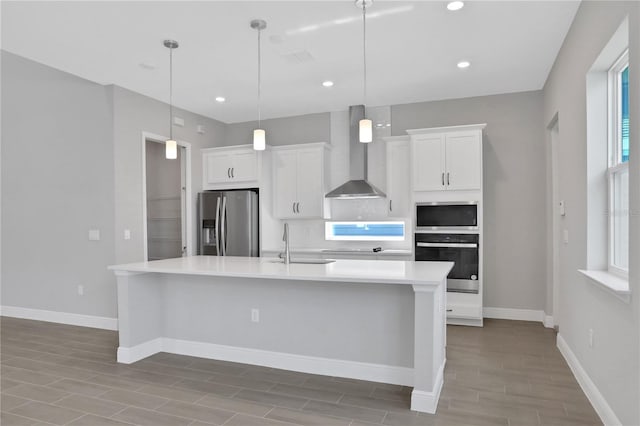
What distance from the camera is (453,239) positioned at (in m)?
4.97

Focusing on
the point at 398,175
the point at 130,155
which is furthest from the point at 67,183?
the point at 398,175

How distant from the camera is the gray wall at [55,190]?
4.88 m

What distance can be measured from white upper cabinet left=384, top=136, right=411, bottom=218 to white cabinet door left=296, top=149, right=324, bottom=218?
95cm

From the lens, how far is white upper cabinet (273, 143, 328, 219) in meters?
5.82

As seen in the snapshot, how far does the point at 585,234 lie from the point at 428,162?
229 centimetres

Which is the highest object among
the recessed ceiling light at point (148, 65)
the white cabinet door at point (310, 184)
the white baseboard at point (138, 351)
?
the recessed ceiling light at point (148, 65)

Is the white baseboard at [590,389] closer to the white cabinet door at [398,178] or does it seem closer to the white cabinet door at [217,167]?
the white cabinet door at [398,178]

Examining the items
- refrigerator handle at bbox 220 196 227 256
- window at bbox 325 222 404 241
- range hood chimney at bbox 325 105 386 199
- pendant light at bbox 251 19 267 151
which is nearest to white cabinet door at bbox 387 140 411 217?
range hood chimney at bbox 325 105 386 199

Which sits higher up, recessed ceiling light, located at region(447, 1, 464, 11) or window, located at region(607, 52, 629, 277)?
recessed ceiling light, located at region(447, 1, 464, 11)

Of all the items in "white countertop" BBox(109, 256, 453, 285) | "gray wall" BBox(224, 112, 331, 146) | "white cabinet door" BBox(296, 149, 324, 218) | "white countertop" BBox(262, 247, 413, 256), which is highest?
"gray wall" BBox(224, 112, 331, 146)

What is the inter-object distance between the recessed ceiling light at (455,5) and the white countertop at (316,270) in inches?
77.2

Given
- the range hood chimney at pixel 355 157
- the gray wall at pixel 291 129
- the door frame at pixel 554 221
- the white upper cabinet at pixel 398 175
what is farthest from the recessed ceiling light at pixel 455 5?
the gray wall at pixel 291 129

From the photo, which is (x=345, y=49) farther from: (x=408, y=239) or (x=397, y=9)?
(x=408, y=239)

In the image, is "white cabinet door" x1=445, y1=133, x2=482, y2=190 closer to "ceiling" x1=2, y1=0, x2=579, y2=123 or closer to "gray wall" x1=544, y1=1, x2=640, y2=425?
"ceiling" x1=2, y1=0, x2=579, y2=123
